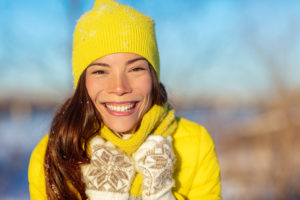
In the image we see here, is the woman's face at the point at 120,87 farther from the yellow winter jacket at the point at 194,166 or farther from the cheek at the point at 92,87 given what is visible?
the yellow winter jacket at the point at 194,166

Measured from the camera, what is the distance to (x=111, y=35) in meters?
1.63

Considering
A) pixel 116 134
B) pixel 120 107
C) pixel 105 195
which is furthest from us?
pixel 116 134

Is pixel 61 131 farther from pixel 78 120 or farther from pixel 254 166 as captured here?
pixel 254 166

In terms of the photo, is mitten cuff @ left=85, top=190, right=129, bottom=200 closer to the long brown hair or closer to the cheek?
the long brown hair

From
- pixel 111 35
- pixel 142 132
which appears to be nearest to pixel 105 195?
pixel 142 132

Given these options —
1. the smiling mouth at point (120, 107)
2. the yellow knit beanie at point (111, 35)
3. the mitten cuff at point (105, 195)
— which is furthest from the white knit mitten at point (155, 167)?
the yellow knit beanie at point (111, 35)

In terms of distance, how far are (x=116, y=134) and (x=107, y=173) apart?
0.27 metres

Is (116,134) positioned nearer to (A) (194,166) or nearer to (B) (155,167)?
(B) (155,167)

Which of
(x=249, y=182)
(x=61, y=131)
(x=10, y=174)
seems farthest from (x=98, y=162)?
(x=10, y=174)

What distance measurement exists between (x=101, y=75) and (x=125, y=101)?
197 millimetres

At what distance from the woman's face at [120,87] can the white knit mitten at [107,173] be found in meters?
0.15

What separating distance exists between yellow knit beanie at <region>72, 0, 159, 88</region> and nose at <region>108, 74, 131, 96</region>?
0.49ft

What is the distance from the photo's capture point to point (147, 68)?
5.50ft

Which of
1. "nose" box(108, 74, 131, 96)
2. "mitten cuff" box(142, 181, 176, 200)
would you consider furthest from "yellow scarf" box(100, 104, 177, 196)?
"nose" box(108, 74, 131, 96)
